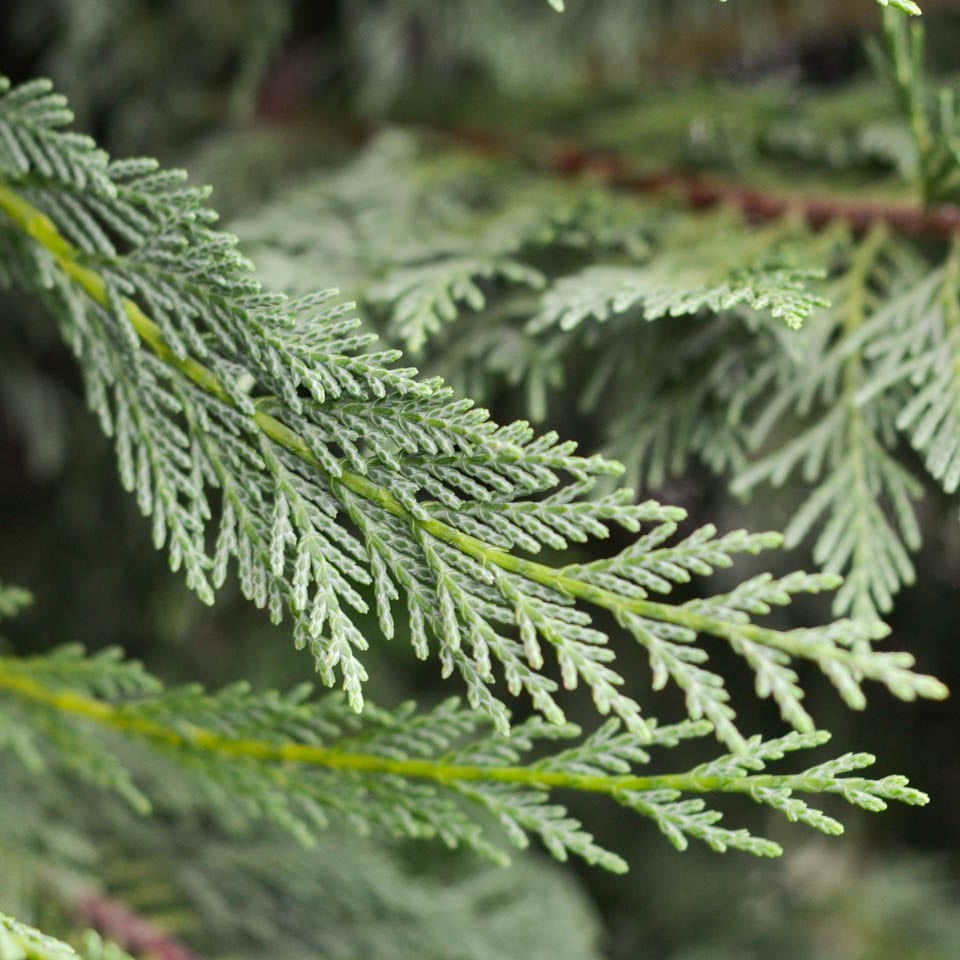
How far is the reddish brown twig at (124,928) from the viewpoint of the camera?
3.84 ft

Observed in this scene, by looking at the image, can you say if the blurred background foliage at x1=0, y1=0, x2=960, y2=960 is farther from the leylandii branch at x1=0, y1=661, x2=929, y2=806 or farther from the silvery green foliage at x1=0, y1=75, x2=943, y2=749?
the silvery green foliage at x1=0, y1=75, x2=943, y2=749

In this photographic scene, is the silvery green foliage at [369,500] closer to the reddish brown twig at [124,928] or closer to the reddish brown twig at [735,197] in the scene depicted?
the reddish brown twig at [124,928]

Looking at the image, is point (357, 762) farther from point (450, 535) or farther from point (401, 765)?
point (450, 535)

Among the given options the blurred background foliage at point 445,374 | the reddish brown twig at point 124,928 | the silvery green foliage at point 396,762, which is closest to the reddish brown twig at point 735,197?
the blurred background foliage at point 445,374

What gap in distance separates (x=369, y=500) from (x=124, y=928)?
29.0 inches

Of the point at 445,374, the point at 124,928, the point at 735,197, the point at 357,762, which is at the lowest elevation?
the point at 124,928

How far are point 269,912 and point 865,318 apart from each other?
110 cm

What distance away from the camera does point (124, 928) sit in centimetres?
118

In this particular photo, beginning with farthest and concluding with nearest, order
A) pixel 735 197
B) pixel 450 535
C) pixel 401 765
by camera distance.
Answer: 1. pixel 735 197
2. pixel 401 765
3. pixel 450 535

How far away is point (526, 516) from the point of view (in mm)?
750

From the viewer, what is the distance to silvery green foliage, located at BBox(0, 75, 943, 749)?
717mm

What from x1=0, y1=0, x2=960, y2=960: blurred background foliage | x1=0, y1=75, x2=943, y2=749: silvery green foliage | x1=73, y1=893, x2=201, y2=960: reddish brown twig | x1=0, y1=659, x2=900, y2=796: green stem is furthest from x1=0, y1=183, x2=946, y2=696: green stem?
x1=73, y1=893, x2=201, y2=960: reddish brown twig

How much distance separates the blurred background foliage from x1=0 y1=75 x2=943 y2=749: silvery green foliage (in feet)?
1.48

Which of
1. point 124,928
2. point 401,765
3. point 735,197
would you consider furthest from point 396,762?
point 735,197
